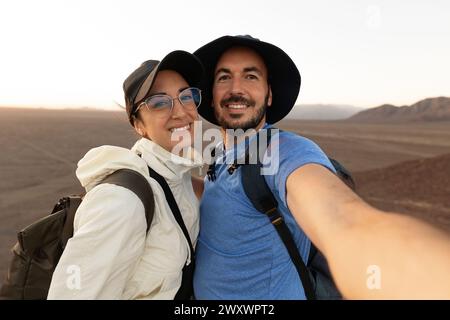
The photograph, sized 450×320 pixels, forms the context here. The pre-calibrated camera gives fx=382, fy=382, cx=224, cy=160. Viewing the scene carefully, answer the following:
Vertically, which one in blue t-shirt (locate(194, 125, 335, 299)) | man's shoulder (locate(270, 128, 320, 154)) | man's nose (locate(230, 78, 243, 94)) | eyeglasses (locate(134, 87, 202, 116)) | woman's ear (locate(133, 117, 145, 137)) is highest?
man's nose (locate(230, 78, 243, 94))

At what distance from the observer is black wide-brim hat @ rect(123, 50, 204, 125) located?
6.75 ft

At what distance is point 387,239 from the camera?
101 centimetres

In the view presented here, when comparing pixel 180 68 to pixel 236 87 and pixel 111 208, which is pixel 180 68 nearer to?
pixel 236 87

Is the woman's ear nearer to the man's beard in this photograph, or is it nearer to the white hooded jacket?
the white hooded jacket

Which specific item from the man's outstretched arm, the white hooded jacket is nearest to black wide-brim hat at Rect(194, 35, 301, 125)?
the white hooded jacket

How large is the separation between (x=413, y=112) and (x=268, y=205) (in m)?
108

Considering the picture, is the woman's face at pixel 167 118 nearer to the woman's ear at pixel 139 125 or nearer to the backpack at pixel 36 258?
the woman's ear at pixel 139 125

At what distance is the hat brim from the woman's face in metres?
0.04

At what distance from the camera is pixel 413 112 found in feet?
322

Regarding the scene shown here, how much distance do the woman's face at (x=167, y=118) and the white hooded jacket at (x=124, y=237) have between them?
12 centimetres

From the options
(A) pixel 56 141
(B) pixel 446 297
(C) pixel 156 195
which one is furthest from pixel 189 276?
(A) pixel 56 141

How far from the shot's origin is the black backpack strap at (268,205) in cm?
188

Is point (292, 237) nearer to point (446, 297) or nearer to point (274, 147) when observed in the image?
point (274, 147)

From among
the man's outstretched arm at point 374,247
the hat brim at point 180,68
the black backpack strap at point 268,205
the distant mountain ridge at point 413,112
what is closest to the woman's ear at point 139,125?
the hat brim at point 180,68
